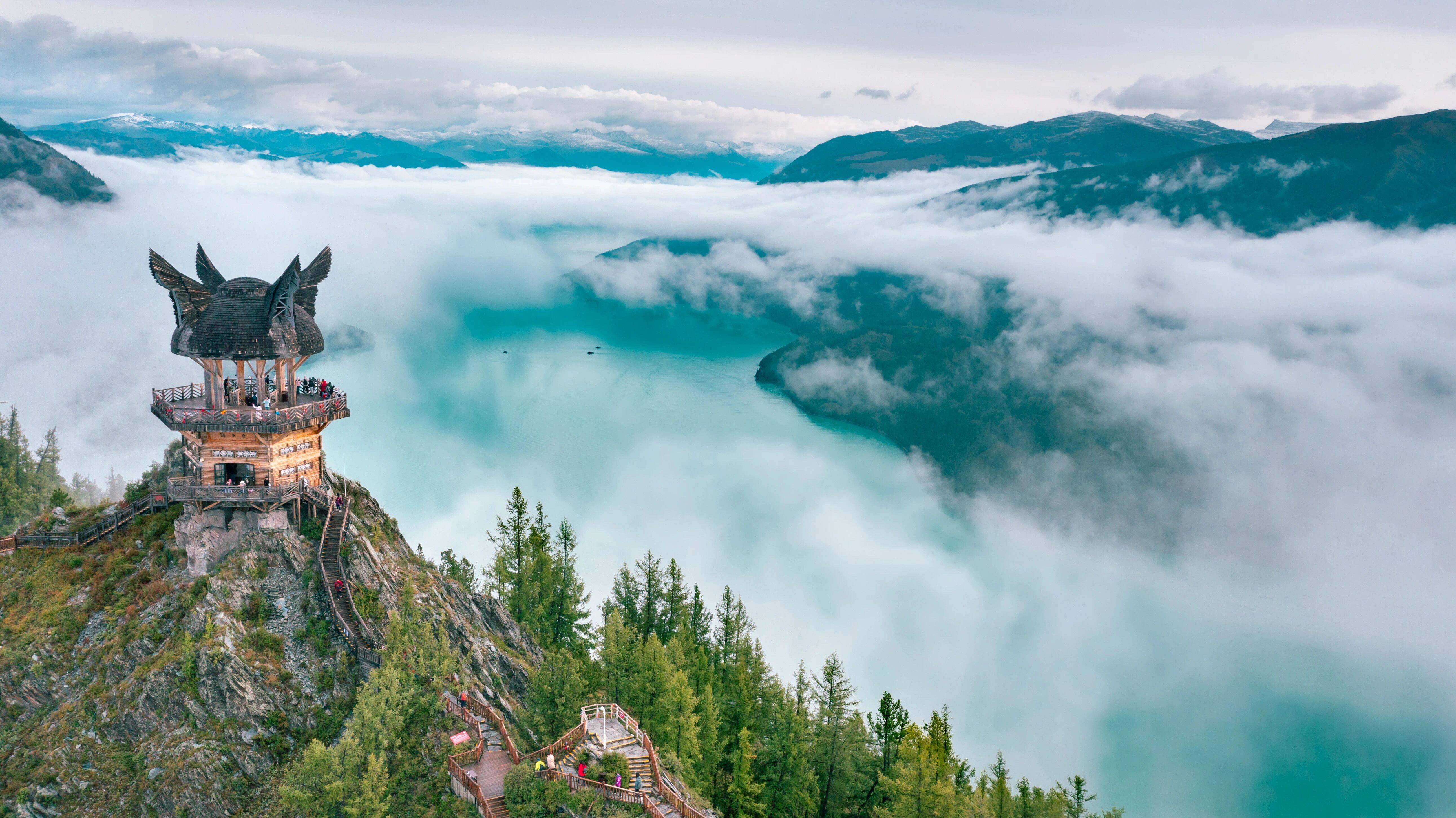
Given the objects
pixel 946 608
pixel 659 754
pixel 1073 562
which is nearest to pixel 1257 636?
pixel 1073 562

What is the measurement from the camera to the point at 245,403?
139 ft

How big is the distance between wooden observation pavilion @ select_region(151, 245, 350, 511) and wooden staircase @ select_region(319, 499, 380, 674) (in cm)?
148

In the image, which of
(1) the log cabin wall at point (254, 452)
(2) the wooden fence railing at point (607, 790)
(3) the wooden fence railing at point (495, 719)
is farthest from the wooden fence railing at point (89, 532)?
(2) the wooden fence railing at point (607, 790)

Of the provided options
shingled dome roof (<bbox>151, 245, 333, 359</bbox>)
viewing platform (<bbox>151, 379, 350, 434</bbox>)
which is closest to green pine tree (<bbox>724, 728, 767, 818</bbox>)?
viewing platform (<bbox>151, 379, 350, 434</bbox>)

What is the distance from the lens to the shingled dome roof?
3828 cm

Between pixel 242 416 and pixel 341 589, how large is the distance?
10216 mm

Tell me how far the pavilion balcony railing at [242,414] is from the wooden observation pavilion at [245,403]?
0.06 m

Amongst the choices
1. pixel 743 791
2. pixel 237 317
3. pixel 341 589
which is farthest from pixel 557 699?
pixel 237 317

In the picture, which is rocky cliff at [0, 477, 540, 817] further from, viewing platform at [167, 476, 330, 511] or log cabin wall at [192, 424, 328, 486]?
log cabin wall at [192, 424, 328, 486]

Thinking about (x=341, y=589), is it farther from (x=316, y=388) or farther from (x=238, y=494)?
(x=316, y=388)

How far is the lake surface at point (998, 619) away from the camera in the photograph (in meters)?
104

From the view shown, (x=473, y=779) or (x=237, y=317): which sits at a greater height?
(x=237, y=317)

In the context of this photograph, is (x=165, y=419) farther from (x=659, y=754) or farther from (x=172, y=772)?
(x=659, y=754)

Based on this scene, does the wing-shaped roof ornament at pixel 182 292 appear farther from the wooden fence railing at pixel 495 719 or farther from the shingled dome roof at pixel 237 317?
the wooden fence railing at pixel 495 719
